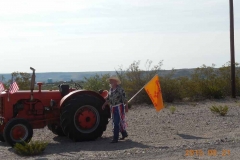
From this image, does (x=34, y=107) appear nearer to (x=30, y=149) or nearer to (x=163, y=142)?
(x=30, y=149)

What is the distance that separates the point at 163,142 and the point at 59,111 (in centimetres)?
280

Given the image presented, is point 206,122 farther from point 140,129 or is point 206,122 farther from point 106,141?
point 106,141

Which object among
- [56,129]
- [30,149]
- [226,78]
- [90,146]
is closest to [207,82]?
[226,78]

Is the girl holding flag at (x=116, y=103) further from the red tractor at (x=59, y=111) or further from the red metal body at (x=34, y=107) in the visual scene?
the red metal body at (x=34, y=107)

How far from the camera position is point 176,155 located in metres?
9.76

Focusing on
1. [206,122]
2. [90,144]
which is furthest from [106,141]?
[206,122]

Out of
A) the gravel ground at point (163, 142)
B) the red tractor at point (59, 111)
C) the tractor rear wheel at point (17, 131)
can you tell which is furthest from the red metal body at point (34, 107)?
the gravel ground at point (163, 142)

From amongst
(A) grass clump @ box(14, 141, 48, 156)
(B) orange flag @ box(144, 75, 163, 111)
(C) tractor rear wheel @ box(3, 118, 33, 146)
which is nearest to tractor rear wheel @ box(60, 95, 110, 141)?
Answer: (C) tractor rear wheel @ box(3, 118, 33, 146)

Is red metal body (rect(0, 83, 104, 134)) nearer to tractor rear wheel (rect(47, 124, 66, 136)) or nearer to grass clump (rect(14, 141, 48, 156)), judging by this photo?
tractor rear wheel (rect(47, 124, 66, 136))

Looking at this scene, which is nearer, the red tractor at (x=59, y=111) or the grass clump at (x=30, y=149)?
the grass clump at (x=30, y=149)

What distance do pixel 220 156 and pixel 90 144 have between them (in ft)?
11.5

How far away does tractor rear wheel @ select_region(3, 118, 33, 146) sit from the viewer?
11539mm

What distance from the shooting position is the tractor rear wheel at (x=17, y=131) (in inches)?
454

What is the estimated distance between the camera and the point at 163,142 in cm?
1162
